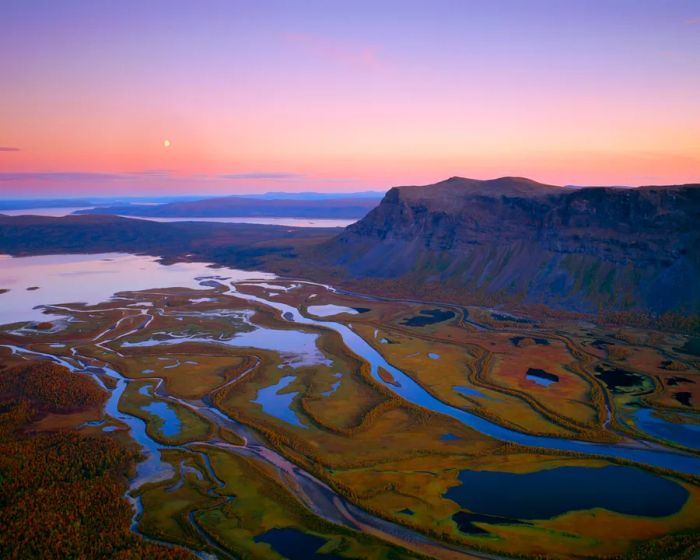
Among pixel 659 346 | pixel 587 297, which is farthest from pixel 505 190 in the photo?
pixel 659 346

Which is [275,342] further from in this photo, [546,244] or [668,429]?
[546,244]

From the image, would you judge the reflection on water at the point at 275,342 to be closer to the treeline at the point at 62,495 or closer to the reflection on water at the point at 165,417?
the reflection on water at the point at 165,417

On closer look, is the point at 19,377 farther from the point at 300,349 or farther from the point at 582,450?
the point at 582,450

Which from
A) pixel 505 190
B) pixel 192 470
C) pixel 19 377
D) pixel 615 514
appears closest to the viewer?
pixel 615 514

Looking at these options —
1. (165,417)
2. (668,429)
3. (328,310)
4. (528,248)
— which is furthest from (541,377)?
(528,248)

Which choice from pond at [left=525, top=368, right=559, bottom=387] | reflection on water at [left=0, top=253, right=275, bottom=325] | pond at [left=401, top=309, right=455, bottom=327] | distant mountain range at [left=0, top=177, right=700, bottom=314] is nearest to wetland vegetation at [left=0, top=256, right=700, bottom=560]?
pond at [left=525, top=368, right=559, bottom=387]

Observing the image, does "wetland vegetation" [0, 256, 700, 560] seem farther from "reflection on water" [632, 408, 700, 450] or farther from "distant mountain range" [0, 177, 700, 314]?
"distant mountain range" [0, 177, 700, 314]
